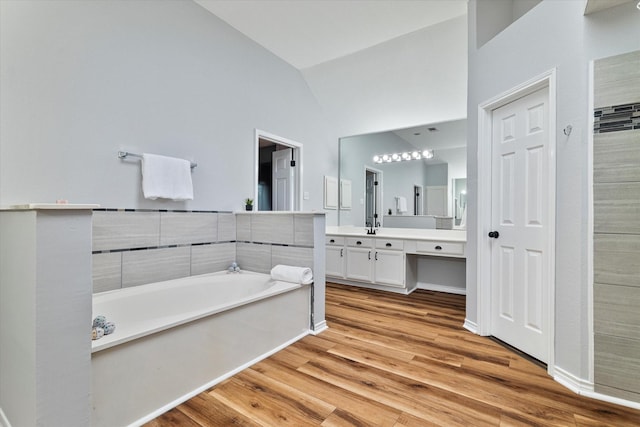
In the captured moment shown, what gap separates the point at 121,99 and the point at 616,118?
3263 millimetres

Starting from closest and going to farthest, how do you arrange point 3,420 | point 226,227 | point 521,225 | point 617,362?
point 3,420 < point 617,362 < point 521,225 < point 226,227

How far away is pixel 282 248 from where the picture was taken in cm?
272

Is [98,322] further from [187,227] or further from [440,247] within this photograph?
[440,247]

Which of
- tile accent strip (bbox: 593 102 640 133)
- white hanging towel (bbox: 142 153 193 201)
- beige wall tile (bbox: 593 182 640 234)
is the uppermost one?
tile accent strip (bbox: 593 102 640 133)

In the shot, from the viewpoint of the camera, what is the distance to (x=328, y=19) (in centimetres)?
302

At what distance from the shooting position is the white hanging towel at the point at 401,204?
4.12m

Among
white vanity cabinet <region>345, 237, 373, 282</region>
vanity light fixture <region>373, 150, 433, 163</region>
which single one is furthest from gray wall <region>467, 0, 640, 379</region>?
white vanity cabinet <region>345, 237, 373, 282</region>

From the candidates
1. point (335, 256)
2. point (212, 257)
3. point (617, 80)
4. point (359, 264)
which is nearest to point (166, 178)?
point (212, 257)

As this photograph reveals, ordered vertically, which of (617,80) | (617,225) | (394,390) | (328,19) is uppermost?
(328,19)

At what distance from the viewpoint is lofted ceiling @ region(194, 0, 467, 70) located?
279cm

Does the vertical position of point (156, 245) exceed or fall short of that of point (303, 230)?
it falls short

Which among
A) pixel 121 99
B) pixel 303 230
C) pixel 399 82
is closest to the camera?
pixel 121 99

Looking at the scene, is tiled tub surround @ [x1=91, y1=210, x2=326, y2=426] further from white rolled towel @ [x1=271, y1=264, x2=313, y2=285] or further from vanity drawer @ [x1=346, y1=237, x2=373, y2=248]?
vanity drawer @ [x1=346, y1=237, x2=373, y2=248]

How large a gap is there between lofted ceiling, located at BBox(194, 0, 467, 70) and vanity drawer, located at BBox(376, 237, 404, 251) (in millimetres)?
2370
